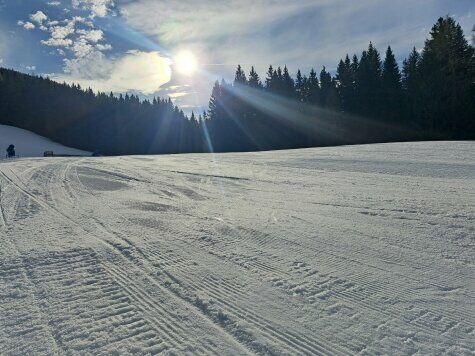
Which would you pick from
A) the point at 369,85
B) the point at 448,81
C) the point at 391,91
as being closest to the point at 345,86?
the point at 369,85

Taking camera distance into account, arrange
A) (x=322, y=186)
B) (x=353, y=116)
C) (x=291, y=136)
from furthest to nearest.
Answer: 1. (x=291, y=136)
2. (x=353, y=116)
3. (x=322, y=186)

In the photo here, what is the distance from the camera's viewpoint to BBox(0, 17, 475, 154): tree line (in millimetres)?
39625

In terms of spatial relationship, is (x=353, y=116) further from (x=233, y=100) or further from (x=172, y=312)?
(x=172, y=312)

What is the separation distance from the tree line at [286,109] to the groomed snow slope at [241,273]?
3635cm

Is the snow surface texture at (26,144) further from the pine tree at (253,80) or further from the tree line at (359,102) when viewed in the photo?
the pine tree at (253,80)

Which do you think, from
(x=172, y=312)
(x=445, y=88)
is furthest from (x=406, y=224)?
(x=445, y=88)

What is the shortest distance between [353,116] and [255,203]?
44.5 metres

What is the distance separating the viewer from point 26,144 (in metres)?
51.0

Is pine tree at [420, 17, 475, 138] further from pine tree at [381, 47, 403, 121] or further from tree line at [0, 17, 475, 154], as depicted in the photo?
pine tree at [381, 47, 403, 121]

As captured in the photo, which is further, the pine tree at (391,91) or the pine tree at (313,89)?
the pine tree at (313,89)

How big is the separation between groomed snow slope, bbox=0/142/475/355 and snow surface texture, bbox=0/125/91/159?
141 ft

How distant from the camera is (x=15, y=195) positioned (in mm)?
8102

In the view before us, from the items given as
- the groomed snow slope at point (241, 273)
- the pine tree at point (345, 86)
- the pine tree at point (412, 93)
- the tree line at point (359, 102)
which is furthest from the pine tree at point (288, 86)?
the groomed snow slope at point (241, 273)

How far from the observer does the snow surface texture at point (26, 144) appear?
4547cm
